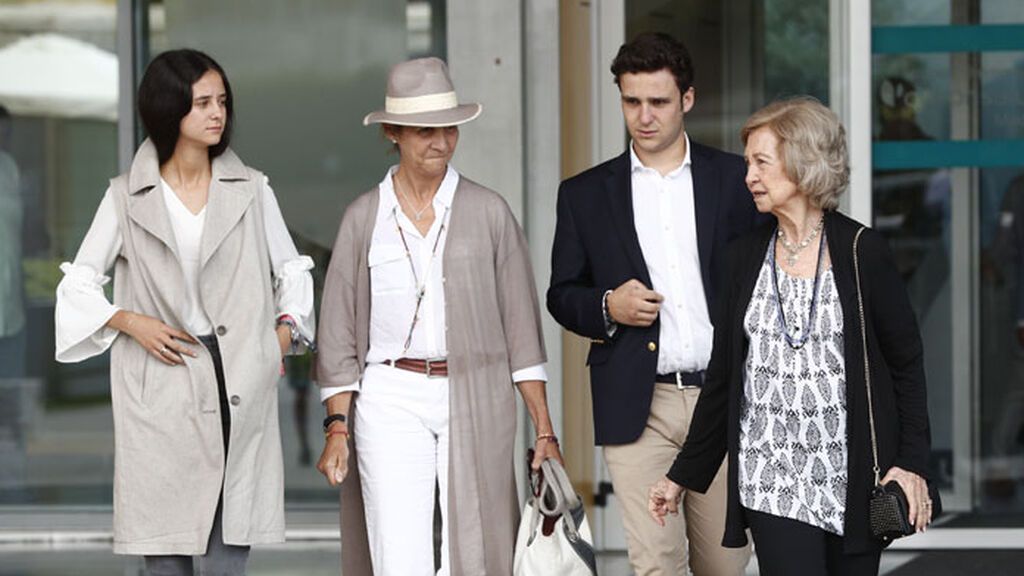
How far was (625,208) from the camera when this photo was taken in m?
4.83

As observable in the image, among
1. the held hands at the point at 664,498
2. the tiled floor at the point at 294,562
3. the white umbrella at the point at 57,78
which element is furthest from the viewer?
the white umbrella at the point at 57,78

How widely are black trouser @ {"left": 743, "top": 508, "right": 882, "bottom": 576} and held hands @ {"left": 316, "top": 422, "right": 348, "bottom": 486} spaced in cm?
125

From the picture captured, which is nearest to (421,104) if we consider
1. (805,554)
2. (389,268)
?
(389,268)

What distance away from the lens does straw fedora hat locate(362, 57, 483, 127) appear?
4.68 metres

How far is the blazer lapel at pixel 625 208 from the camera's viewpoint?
15.7ft

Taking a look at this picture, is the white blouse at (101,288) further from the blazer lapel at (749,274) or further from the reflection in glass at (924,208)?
the reflection in glass at (924,208)

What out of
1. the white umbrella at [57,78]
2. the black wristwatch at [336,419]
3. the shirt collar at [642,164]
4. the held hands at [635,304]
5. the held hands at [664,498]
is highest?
the white umbrella at [57,78]

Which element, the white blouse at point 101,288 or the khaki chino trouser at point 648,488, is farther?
the khaki chino trouser at point 648,488

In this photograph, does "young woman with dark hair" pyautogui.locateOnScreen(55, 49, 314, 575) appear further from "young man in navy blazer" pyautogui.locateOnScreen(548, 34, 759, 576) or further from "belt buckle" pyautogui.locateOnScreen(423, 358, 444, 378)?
"young man in navy blazer" pyautogui.locateOnScreen(548, 34, 759, 576)

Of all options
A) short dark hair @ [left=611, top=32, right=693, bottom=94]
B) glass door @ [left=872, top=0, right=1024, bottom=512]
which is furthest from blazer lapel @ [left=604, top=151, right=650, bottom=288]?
glass door @ [left=872, top=0, right=1024, bottom=512]

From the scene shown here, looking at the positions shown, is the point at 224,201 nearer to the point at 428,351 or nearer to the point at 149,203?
the point at 149,203

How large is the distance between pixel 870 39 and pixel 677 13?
2.56 ft

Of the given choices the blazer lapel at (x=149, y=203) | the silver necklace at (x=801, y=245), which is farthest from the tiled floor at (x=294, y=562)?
the silver necklace at (x=801, y=245)

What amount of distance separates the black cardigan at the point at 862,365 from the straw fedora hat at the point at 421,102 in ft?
3.13
